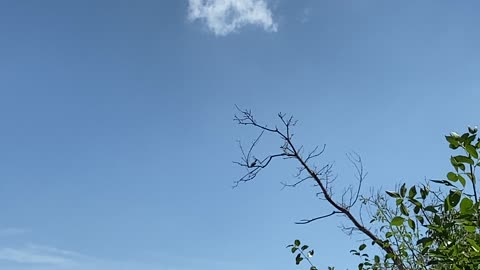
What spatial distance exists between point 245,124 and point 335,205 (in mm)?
1995

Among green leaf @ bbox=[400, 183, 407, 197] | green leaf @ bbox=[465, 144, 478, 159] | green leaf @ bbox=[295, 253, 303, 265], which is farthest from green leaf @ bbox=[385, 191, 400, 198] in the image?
green leaf @ bbox=[295, 253, 303, 265]

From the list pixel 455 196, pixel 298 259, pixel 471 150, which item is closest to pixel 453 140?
pixel 471 150

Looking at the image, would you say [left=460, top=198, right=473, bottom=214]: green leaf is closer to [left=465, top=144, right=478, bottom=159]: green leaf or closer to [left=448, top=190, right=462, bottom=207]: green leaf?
[left=448, top=190, right=462, bottom=207]: green leaf

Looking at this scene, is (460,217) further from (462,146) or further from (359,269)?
(359,269)

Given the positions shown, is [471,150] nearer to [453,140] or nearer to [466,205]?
[453,140]

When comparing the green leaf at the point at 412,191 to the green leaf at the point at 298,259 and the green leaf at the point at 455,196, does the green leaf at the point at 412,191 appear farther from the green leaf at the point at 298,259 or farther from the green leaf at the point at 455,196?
the green leaf at the point at 298,259

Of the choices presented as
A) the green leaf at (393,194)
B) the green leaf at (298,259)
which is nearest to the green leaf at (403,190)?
the green leaf at (393,194)

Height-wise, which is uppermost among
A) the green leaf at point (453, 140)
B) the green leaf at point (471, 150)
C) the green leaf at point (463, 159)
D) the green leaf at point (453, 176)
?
the green leaf at point (453, 140)

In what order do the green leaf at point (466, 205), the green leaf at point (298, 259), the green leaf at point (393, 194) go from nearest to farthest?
the green leaf at point (466, 205), the green leaf at point (393, 194), the green leaf at point (298, 259)

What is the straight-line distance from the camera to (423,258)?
4383 mm

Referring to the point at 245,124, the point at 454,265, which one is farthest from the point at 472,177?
the point at 245,124

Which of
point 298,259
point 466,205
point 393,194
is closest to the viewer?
point 466,205

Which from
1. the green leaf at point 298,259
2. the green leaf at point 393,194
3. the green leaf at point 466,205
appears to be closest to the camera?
the green leaf at point 466,205

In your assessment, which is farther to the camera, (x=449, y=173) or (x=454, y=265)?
(x=454, y=265)
